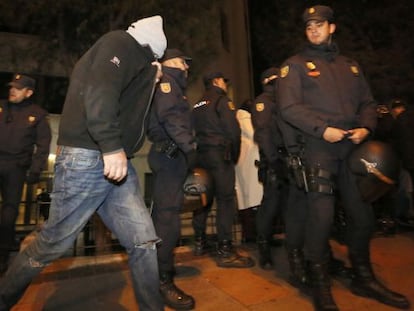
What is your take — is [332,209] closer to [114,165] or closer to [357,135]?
[357,135]

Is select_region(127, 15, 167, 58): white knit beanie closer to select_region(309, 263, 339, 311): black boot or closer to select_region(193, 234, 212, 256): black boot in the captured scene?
select_region(309, 263, 339, 311): black boot

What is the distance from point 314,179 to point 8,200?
10.7 feet

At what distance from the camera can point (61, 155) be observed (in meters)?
2.24

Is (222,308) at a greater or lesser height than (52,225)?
lesser

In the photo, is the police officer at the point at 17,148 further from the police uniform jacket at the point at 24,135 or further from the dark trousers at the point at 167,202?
the dark trousers at the point at 167,202

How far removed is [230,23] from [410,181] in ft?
32.1

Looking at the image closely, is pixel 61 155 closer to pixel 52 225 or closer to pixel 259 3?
pixel 52 225

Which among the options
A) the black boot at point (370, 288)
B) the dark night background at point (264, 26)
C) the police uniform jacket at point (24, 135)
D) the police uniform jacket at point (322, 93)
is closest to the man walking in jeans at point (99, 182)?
the police uniform jacket at point (322, 93)

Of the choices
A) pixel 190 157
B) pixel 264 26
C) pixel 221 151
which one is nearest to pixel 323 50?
pixel 190 157

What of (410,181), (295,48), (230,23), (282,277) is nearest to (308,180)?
(282,277)

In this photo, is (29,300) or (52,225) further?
(29,300)

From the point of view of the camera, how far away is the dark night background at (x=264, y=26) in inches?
244

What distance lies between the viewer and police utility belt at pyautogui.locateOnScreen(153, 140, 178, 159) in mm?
3232

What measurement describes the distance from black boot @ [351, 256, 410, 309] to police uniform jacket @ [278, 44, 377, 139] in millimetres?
1168
